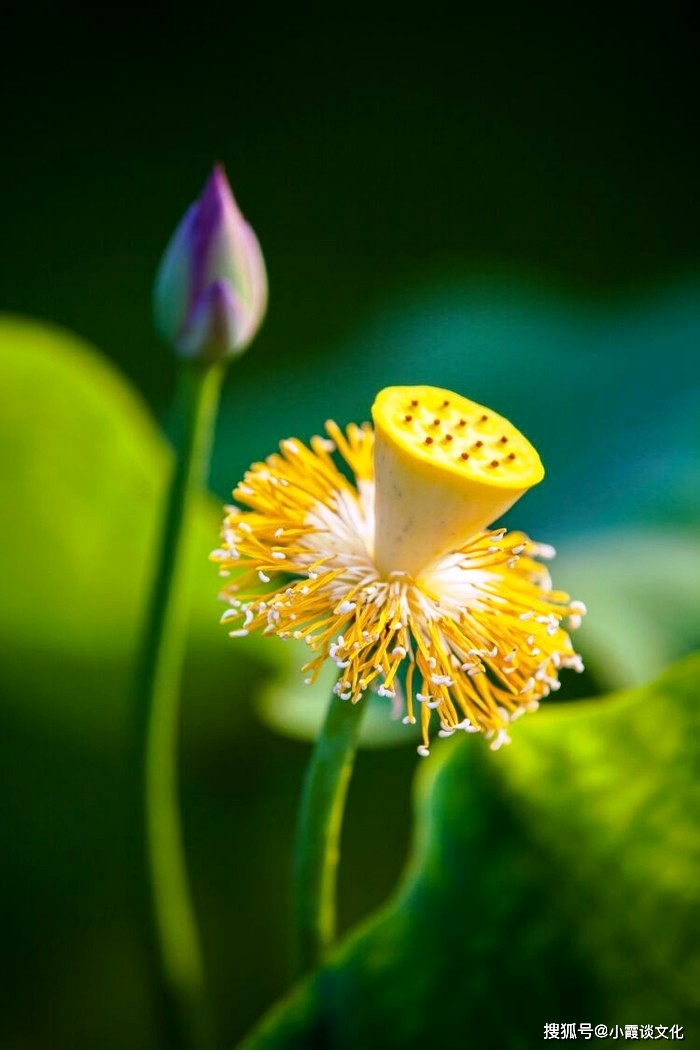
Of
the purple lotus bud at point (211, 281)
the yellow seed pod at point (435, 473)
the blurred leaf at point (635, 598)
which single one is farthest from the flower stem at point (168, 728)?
the blurred leaf at point (635, 598)

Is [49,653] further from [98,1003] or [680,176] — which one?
[680,176]

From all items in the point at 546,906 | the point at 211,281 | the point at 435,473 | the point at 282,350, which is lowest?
the point at 546,906

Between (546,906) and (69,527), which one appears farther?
(69,527)

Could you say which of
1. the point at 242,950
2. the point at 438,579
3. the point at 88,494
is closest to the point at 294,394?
the point at 88,494

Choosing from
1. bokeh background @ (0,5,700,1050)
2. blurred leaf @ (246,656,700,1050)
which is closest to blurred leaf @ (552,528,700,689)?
bokeh background @ (0,5,700,1050)

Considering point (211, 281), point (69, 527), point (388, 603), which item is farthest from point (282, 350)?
point (388, 603)

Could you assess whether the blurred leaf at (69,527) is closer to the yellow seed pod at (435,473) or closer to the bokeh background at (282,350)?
the bokeh background at (282,350)

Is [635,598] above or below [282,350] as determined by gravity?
below

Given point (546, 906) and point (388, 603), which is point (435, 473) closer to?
point (388, 603)
